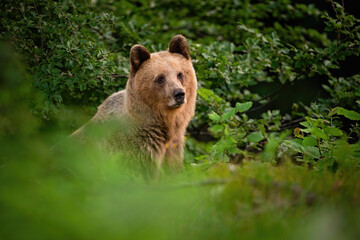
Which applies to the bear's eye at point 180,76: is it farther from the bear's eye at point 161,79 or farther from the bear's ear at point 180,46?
the bear's ear at point 180,46

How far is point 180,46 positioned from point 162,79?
59 centimetres

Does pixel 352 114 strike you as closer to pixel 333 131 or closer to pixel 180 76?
pixel 333 131

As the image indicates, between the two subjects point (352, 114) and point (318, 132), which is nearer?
point (318, 132)

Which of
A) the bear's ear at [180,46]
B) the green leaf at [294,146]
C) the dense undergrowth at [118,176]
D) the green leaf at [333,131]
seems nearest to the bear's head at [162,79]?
the bear's ear at [180,46]

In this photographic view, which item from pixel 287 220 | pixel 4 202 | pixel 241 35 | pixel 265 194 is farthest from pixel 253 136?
pixel 241 35

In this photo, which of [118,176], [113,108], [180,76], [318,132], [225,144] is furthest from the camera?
[113,108]

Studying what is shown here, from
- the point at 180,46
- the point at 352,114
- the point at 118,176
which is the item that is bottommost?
the point at 352,114

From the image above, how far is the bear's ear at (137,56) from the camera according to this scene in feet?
15.5

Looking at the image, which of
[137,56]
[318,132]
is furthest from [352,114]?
[137,56]

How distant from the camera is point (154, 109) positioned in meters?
4.70

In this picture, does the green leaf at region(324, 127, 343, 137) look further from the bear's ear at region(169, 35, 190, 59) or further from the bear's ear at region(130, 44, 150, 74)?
A: the bear's ear at region(130, 44, 150, 74)

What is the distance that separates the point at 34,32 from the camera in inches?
205

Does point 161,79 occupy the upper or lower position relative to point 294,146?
upper

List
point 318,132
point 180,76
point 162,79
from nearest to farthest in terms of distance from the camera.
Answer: point 318,132 < point 162,79 < point 180,76
